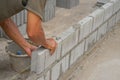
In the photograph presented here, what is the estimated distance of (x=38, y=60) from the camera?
382 cm

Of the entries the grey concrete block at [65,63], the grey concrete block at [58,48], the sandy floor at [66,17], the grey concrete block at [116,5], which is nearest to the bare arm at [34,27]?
the grey concrete block at [58,48]

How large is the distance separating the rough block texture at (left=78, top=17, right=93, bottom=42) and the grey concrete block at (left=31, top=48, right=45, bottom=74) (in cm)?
123

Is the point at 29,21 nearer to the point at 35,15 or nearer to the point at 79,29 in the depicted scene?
the point at 35,15

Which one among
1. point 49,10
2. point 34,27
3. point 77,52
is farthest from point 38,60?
point 49,10

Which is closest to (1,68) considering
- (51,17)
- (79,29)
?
(79,29)

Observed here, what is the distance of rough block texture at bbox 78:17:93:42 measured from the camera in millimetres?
4953

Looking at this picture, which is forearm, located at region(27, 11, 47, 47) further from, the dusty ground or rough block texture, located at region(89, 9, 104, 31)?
rough block texture, located at region(89, 9, 104, 31)

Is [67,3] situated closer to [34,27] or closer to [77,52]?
[77,52]

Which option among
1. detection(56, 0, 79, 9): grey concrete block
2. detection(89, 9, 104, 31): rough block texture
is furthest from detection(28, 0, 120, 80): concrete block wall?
detection(56, 0, 79, 9): grey concrete block

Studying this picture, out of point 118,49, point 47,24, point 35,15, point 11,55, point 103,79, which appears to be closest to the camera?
point 35,15

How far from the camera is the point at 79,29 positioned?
486 centimetres

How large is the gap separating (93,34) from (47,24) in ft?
5.68

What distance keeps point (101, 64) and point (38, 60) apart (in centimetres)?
164

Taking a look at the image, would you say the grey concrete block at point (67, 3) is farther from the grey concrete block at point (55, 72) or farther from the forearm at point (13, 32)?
the forearm at point (13, 32)
